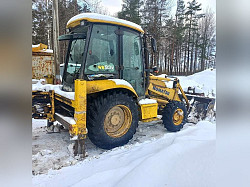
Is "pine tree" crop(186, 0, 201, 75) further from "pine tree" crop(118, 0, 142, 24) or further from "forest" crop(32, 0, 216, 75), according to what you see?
"pine tree" crop(118, 0, 142, 24)

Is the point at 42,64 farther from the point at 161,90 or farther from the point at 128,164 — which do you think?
the point at 128,164

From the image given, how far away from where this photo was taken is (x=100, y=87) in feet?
9.97

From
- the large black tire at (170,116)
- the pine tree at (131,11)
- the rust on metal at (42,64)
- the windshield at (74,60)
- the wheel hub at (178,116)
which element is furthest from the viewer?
the pine tree at (131,11)

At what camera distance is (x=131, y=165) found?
7.64ft

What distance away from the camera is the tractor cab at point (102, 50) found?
311cm

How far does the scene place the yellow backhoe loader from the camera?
9.70 feet

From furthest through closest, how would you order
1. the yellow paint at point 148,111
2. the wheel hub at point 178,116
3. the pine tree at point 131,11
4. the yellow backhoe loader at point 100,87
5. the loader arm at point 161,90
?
the pine tree at point 131,11 → the loader arm at point 161,90 → the wheel hub at point 178,116 → the yellow paint at point 148,111 → the yellow backhoe loader at point 100,87

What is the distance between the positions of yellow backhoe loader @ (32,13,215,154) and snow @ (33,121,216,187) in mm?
471

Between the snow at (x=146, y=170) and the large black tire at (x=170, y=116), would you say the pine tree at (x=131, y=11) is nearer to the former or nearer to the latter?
the large black tire at (x=170, y=116)

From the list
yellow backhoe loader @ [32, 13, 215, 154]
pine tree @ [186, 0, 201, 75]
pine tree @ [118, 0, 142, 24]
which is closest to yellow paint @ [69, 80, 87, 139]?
yellow backhoe loader @ [32, 13, 215, 154]

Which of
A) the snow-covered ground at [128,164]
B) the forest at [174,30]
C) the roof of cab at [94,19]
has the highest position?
the forest at [174,30]

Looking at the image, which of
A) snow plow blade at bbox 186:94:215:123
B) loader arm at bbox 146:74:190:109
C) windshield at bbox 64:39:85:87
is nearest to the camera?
windshield at bbox 64:39:85:87

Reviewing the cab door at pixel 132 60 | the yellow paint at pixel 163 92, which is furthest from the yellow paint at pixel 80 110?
the yellow paint at pixel 163 92
